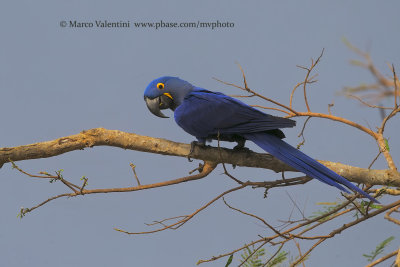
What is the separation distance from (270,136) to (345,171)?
0.43 meters

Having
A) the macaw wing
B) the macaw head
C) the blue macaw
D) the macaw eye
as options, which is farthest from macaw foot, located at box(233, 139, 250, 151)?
the macaw eye

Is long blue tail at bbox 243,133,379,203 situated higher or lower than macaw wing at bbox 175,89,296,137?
lower

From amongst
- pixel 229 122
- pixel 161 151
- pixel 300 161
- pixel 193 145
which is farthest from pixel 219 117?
pixel 300 161

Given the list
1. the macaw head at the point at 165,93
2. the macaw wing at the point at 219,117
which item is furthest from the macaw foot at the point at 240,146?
the macaw head at the point at 165,93

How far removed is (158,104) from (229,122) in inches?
23.5

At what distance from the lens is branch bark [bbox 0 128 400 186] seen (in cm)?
262

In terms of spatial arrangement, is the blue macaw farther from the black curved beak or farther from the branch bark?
the branch bark

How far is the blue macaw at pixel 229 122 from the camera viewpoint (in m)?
2.47

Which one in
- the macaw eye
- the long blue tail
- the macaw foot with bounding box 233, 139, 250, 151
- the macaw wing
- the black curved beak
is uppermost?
the macaw eye

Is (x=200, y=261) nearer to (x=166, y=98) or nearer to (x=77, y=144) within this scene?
(x=77, y=144)

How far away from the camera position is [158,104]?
10.3 ft

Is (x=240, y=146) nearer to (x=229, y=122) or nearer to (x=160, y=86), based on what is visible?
(x=229, y=122)

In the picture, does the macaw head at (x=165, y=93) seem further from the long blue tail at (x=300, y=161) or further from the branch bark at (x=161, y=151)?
the long blue tail at (x=300, y=161)

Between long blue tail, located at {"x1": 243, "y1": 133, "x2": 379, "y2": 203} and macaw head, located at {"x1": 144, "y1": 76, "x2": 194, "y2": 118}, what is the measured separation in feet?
2.05
